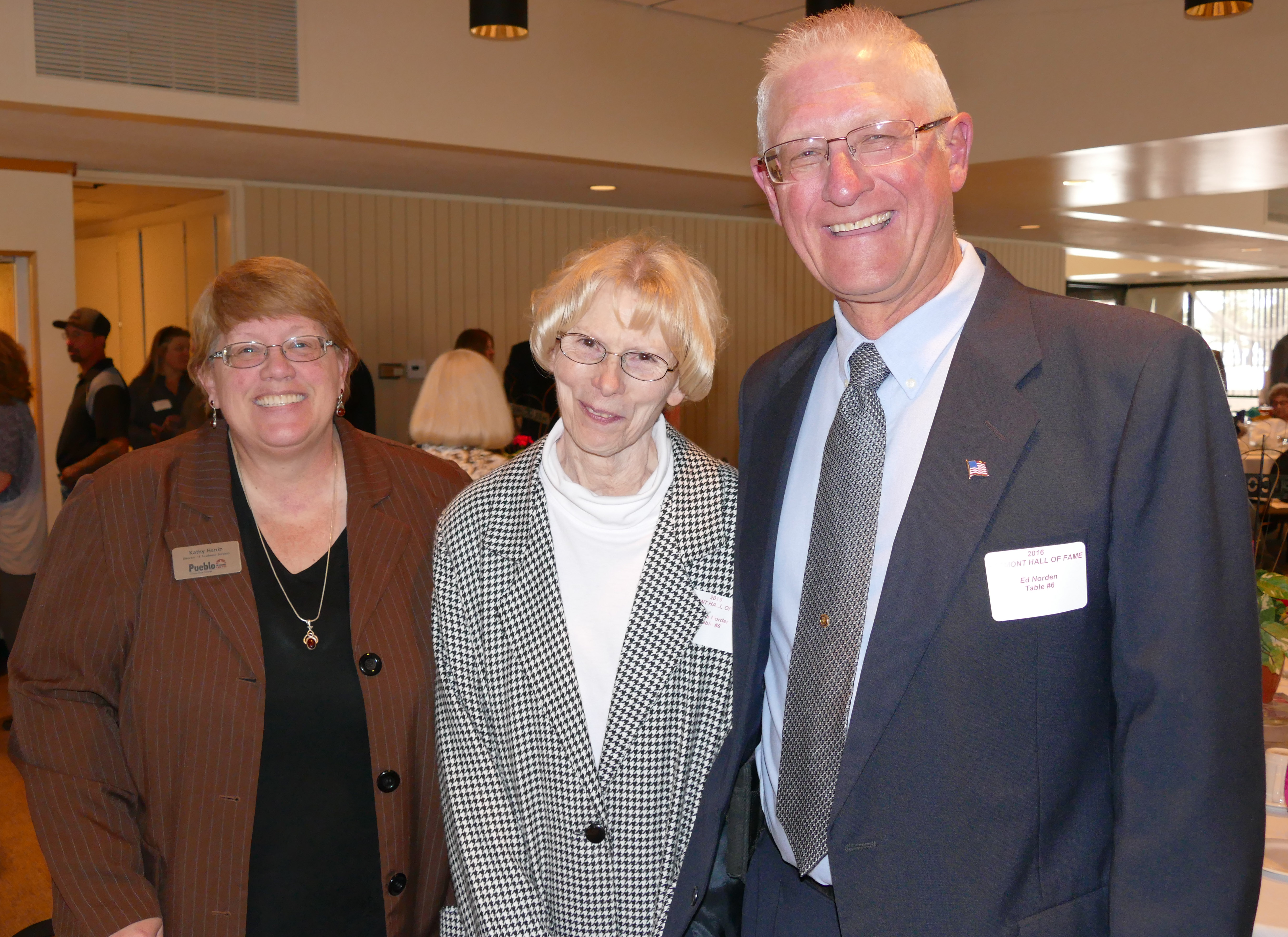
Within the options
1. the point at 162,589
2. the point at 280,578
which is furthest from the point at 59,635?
the point at 280,578

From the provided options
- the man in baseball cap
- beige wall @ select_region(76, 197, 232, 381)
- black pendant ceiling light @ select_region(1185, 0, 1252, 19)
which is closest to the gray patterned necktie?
black pendant ceiling light @ select_region(1185, 0, 1252, 19)

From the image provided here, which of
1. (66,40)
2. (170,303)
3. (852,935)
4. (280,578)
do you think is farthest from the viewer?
(170,303)

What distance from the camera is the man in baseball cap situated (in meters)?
6.12

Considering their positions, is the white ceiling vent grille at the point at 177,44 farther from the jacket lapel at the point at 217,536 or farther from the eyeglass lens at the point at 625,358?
the eyeglass lens at the point at 625,358

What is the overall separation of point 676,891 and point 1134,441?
37.6 inches

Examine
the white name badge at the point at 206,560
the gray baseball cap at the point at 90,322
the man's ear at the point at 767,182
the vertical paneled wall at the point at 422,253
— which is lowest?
the white name badge at the point at 206,560

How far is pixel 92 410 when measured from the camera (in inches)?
247

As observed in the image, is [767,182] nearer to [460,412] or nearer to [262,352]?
[262,352]

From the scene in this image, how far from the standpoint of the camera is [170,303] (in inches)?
393

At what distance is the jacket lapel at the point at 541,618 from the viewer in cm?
179

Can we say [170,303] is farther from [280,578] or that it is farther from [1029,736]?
[1029,736]

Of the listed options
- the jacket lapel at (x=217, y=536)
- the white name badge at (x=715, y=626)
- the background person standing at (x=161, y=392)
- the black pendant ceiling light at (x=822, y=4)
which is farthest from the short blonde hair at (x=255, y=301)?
the background person standing at (x=161, y=392)

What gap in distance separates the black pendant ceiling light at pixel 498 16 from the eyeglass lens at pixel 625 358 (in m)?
3.61

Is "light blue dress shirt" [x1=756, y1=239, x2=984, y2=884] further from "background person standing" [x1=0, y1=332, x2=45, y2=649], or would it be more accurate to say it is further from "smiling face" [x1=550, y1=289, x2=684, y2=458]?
"background person standing" [x1=0, y1=332, x2=45, y2=649]
